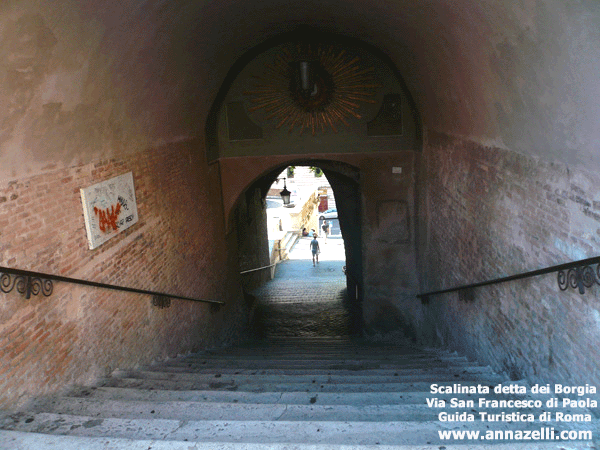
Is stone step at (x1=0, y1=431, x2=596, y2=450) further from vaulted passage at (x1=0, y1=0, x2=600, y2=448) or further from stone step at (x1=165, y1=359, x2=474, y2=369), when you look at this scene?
stone step at (x1=165, y1=359, x2=474, y2=369)

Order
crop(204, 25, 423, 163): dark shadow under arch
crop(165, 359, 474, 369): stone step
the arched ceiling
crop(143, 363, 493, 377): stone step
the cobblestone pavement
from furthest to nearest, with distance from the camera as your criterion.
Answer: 1. the cobblestone pavement
2. crop(204, 25, 423, 163): dark shadow under arch
3. crop(165, 359, 474, 369): stone step
4. crop(143, 363, 493, 377): stone step
5. the arched ceiling

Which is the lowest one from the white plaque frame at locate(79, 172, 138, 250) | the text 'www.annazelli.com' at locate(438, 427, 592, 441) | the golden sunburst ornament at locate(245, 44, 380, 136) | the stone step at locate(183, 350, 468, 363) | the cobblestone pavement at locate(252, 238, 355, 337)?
the cobblestone pavement at locate(252, 238, 355, 337)

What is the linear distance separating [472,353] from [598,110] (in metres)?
3.53

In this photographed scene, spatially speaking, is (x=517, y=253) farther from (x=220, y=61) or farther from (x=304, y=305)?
(x=304, y=305)

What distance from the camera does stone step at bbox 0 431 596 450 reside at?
8.57 feet

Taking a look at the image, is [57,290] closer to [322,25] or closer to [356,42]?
[322,25]

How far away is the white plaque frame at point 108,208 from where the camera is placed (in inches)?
167

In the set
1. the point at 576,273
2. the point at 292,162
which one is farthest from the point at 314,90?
the point at 576,273

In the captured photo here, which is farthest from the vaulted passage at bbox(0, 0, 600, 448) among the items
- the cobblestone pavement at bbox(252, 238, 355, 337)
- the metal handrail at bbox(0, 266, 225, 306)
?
the cobblestone pavement at bbox(252, 238, 355, 337)

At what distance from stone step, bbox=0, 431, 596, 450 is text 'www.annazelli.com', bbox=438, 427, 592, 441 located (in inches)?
4.4

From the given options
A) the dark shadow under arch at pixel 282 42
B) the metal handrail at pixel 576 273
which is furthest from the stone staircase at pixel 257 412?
the dark shadow under arch at pixel 282 42

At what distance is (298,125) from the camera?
8.53m

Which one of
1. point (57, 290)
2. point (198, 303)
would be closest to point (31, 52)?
point (57, 290)

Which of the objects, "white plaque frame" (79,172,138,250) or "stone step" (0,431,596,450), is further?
"white plaque frame" (79,172,138,250)
